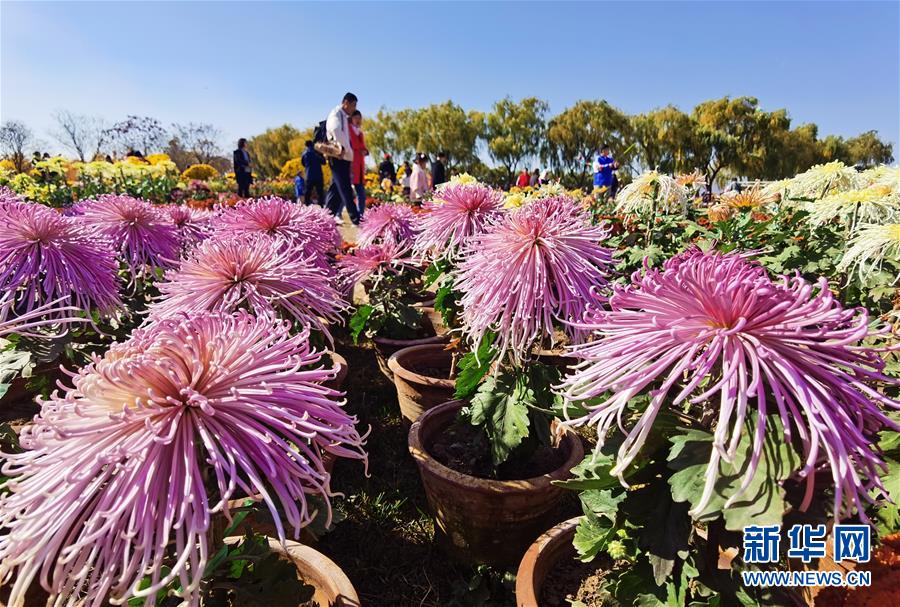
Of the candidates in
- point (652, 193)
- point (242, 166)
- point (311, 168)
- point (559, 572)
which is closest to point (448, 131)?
point (242, 166)

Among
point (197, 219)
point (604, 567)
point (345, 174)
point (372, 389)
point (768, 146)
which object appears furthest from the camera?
point (768, 146)

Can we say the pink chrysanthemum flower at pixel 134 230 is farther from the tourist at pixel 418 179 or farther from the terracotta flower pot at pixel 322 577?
the tourist at pixel 418 179

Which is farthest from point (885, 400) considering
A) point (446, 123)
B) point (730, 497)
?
point (446, 123)

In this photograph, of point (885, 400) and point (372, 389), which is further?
point (372, 389)

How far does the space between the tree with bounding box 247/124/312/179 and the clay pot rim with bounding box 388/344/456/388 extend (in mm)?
53319

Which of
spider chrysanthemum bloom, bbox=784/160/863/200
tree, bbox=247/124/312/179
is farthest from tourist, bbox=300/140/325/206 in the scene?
tree, bbox=247/124/312/179

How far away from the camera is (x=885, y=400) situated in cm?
81

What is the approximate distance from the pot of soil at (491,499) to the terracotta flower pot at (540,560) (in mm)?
221

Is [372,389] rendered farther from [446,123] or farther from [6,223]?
[446,123]

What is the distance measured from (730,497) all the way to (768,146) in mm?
48149

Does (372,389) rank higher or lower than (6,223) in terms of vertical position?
lower

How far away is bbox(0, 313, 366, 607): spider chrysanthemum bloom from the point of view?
31.2 inches

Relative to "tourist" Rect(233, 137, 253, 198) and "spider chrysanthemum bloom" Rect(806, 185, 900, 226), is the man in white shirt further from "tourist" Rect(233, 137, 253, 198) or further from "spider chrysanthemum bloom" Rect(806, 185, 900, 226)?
"tourist" Rect(233, 137, 253, 198)

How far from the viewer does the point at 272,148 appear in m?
53.7
